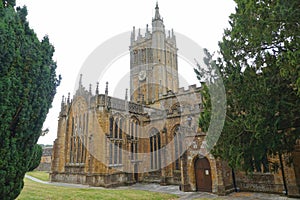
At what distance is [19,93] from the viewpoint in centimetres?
676

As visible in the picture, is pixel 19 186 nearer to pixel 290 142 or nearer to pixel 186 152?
pixel 290 142

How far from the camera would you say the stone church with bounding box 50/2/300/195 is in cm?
1514

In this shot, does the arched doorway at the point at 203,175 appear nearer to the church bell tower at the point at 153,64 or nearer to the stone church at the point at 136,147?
the stone church at the point at 136,147

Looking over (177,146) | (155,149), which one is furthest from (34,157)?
(155,149)

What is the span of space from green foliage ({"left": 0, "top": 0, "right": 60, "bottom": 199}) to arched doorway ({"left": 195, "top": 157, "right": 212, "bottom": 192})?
38.1 ft

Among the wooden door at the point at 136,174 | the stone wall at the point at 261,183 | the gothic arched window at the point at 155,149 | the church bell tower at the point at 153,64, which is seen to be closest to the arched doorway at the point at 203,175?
the stone wall at the point at 261,183

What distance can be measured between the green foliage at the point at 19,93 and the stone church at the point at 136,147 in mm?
11180

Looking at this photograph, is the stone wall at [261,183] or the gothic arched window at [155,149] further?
the gothic arched window at [155,149]

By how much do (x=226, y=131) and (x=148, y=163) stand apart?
14.1 m

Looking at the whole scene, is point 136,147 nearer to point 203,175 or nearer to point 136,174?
point 136,174

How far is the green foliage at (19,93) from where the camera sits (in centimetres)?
627

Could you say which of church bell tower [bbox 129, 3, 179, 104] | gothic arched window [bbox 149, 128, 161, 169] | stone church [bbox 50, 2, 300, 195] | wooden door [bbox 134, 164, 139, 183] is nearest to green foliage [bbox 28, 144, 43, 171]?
stone church [bbox 50, 2, 300, 195]

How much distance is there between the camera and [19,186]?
6.94 metres

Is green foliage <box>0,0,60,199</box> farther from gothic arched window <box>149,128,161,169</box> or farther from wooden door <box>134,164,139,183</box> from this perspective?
wooden door <box>134,164,139,183</box>
